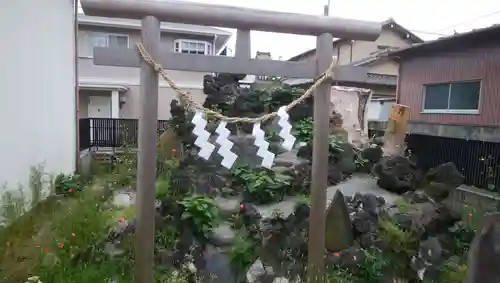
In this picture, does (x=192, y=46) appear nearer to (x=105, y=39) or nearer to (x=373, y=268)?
(x=105, y=39)

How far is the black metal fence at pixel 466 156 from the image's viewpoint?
742 cm

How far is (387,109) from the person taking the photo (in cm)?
1541

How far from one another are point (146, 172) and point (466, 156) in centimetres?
777

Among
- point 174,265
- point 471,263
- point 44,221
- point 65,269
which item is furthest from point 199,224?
point 471,263

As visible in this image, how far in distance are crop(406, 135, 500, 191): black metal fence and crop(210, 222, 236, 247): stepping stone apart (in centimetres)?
561

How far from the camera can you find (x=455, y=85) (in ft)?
33.0

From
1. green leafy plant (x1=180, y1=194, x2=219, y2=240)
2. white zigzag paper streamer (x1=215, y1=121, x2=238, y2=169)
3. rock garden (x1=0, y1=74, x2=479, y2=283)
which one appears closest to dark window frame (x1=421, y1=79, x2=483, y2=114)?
rock garden (x1=0, y1=74, x2=479, y2=283)

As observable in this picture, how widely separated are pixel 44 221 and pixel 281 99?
5.91m

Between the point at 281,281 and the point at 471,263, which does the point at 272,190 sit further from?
the point at 471,263

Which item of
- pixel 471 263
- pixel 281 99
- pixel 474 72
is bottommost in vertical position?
pixel 471 263

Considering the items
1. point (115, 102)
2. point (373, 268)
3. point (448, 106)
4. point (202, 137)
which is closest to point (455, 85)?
point (448, 106)

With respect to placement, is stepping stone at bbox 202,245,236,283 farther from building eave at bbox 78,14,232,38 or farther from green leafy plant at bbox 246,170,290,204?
building eave at bbox 78,14,232,38

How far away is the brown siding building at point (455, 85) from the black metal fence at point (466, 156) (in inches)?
8.2

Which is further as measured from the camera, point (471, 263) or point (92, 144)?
point (92, 144)
